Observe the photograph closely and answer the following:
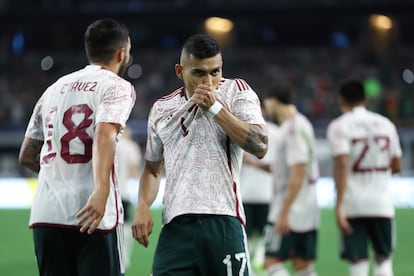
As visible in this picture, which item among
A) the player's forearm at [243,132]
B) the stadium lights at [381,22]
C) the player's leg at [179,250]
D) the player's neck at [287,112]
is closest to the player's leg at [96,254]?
the player's leg at [179,250]

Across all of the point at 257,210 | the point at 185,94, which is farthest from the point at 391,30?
the point at 185,94

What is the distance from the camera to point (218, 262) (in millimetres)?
4582

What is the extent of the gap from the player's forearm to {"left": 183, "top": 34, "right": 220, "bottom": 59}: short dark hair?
370 millimetres

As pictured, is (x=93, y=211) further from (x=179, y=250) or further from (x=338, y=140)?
(x=338, y=140)

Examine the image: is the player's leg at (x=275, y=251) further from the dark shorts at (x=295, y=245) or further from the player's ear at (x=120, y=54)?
the player's ear at (x=120, y=54)

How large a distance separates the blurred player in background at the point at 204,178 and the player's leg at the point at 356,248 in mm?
3595

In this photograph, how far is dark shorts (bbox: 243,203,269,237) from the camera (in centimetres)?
1062

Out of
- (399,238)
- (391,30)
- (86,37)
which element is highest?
(391,30)

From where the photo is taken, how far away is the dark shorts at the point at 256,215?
1062 cm

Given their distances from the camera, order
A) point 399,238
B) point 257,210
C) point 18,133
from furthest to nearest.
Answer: point 18,133 → point 399,238 → point 257,210

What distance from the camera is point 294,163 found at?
8305 millimetres

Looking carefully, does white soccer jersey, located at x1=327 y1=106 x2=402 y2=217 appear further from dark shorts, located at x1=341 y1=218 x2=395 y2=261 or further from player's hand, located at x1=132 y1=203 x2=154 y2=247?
player's hand, located at x1=132 y1=203 x2=154 y2=247

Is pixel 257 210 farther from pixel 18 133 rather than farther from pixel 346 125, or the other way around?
pixel 18 133

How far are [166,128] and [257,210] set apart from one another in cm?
606
